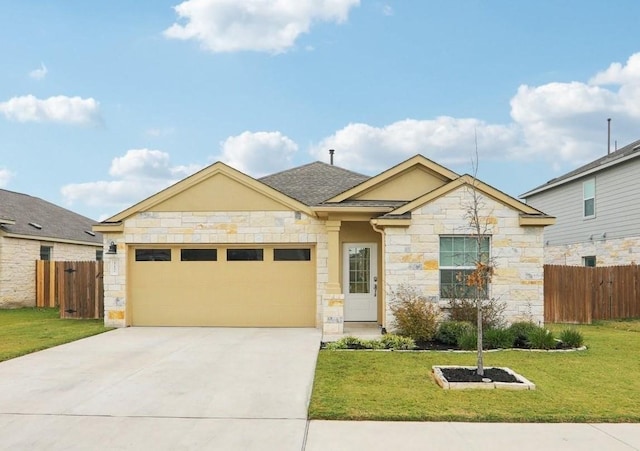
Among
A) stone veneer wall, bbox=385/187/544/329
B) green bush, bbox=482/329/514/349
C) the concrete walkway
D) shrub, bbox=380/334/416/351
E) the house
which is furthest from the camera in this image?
the house

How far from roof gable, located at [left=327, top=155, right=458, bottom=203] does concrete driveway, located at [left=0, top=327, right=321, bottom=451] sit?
468 cm

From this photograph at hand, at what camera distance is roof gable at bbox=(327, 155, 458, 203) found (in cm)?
1270

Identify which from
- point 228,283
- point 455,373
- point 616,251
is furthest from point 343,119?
point 455,373

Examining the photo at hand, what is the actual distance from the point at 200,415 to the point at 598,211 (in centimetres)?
1819

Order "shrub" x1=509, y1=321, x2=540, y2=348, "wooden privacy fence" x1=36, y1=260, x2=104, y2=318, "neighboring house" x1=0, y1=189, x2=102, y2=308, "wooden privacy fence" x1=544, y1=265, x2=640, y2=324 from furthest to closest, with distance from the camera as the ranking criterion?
"neighboring house" x1=0, y1=189, x2=102, y2=308
"wooden privacy fence" x1=36, y1=260, x2=104, y2=318
"wooden privacy fence" x1=544, y1=265, x2=640, y2=324
"shrub" x1=509, y1=321, x2=540, y2=348

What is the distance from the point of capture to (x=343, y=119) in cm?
1767

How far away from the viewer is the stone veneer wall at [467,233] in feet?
36.4

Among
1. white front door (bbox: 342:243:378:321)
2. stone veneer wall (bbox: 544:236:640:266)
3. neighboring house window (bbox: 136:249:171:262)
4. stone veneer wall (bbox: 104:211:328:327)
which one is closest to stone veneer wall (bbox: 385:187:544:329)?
white front door (bbox: 342:243:378:321)

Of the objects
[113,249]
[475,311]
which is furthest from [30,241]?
[475,311]

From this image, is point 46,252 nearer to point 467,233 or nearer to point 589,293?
point 467,233

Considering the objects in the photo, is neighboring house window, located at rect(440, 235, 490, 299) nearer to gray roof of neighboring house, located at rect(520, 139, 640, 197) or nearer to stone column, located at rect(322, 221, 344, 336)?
stone column, located at rect(322, 221, 344, 336)

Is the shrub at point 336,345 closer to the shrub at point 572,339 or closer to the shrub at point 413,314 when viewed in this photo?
the shrub at point 413,314

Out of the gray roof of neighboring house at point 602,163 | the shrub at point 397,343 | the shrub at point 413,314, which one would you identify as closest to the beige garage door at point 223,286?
the shrub at point 413,314

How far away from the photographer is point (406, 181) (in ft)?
42.6
